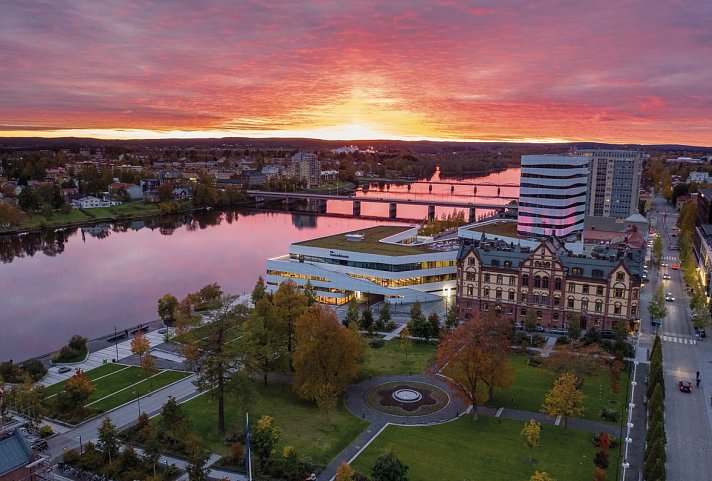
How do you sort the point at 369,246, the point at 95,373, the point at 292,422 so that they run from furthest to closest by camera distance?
the point at 369,246, the point at 95,373, the point at 292,422

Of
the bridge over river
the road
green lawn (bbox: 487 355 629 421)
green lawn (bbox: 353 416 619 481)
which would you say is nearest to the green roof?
green lawn (bbox: 487 355 629 421)

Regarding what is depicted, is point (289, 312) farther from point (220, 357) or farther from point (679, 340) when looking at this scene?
point (679, 340)

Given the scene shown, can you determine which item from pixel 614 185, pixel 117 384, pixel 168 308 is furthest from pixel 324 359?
pixel 614 185

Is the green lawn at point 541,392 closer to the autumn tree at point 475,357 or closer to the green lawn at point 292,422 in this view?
the autumn tree at point 475,357

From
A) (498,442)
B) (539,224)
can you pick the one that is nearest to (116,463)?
(498,442)

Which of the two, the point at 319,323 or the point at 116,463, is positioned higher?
the point at 319,323

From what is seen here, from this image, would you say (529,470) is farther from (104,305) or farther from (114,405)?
(104,305)
